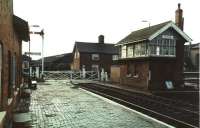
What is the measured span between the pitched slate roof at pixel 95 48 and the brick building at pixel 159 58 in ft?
70.7

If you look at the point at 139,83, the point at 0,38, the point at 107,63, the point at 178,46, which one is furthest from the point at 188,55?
the point at 0,38

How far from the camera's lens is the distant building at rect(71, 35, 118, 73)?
52375 mm

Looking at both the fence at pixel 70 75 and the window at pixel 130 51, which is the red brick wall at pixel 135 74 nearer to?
the window at pixel 130 51

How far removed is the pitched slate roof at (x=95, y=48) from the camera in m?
52.9

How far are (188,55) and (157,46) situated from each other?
2762cm

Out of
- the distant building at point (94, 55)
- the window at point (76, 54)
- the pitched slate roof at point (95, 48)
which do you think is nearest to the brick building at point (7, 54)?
the distant building at point (94, 55)

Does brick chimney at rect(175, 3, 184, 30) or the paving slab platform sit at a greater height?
brick chimney at rect(175, 3, 184, 30)

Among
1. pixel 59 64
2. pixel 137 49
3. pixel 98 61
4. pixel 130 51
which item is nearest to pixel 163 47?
pixel 137 49

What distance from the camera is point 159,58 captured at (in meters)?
27.7

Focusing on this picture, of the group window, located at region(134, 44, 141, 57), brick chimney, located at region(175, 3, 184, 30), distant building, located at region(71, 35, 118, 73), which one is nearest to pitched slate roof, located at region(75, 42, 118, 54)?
distant building, located at region(71, 35, 118, 73)

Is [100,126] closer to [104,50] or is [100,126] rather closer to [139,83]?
[139,83]

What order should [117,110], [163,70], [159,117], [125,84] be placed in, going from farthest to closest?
1. [125,84]
2. [163,70]
3. [117,110]
4. [159,117]

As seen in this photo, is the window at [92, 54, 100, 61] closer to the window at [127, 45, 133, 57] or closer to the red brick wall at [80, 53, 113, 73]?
the red brick wall at [80, 53, 113, 73]

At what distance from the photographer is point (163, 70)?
91.6 feet
